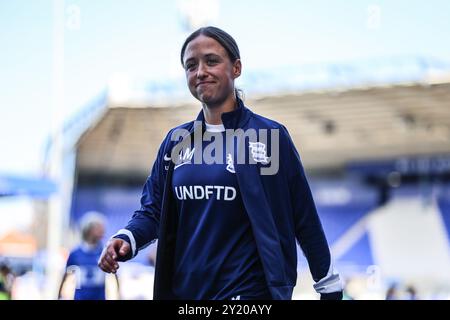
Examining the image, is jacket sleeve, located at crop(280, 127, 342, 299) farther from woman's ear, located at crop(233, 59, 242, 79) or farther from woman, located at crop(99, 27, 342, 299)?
woman's ear, located at crop(233, 59, 242, 79)

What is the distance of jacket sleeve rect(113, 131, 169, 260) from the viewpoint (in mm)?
1773

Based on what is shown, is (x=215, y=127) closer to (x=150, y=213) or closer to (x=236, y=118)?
(x=236, y=118)

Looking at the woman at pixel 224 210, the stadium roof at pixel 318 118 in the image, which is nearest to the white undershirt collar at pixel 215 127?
the woman at pixel 224 210

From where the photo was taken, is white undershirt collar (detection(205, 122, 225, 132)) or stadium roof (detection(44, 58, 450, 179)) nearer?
white undershirt collar (detection(205, 122, 225, 132))

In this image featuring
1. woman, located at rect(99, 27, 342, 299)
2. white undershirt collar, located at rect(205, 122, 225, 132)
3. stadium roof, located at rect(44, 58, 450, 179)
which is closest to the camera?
woman, located at rect(99, 27, 342, 299)

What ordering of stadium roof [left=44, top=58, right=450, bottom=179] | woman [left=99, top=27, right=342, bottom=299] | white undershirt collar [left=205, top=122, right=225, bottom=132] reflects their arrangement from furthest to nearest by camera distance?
stadium roof [left=44, top=58, right=450, bottom=179], white undershirt collar [left=205, top=122, right=225, bottom=132], woman [left=99, top=27, right=342, bottom=299]

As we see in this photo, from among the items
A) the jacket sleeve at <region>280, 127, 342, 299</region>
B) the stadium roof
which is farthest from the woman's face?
the stadium roof

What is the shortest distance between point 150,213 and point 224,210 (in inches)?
9.8

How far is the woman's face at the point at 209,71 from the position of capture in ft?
5.70

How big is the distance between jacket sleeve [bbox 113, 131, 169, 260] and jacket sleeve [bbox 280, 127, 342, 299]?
12.7 inches

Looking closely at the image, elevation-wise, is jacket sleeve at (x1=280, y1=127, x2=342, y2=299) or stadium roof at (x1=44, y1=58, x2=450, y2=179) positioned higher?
stadium roof at (x1=44, y1=58, x2=450, y2=179)

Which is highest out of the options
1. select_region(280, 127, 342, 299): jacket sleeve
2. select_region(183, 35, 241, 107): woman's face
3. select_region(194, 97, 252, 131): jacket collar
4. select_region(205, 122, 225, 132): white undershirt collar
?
select_region(183, 35, 241, 107): woman's face
